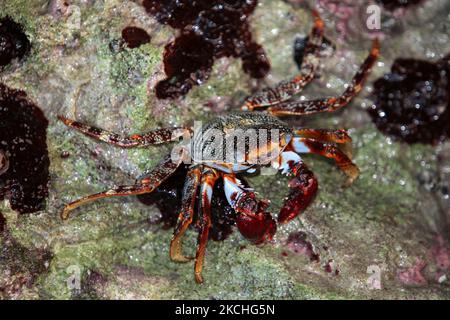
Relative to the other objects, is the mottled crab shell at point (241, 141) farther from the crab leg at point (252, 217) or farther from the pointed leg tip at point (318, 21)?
the pointed leg tip at point (318, 21)

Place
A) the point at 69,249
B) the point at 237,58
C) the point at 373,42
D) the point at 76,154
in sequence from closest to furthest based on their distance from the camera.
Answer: the point at 69,249 → the point at 76,154 → the point at 237,58 → the point at 373,42

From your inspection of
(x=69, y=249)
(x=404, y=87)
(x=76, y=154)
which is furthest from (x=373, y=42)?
(x=69, y=249)

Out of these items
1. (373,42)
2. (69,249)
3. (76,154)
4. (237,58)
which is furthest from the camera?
(373,42)

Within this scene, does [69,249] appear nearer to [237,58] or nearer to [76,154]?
[76,154]

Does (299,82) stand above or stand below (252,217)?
above

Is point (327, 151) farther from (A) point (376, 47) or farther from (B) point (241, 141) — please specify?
(A) point (376, 47)

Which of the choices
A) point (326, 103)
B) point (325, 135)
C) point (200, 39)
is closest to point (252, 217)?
point (325, 135)

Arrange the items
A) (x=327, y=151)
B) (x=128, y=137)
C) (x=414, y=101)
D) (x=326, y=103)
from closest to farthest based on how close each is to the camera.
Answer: (x=128, y=137) → (x=327, y=151) → (x=326, y=103) → (x=414, y=101)
